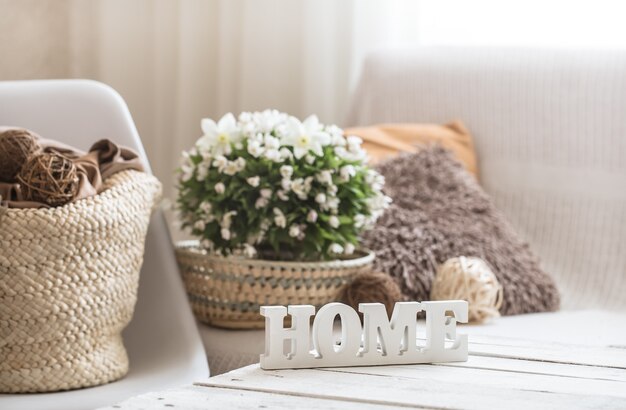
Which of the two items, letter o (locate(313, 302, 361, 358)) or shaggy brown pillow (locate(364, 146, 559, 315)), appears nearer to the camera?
letter o (locate(313, 302, 361, 358))

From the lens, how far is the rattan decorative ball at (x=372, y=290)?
1.54 meters

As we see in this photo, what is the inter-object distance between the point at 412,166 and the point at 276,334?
973 millimetres

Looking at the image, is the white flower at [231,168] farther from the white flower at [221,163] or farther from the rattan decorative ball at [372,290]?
the rattan decorative ball at [372,290]

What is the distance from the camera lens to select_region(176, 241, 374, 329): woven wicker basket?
1541 millimetres

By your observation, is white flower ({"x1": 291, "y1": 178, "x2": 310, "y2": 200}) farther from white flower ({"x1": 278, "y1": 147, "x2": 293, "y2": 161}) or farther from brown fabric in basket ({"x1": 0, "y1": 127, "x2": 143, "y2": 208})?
brown fabric in basket ({"x1": 0, "y1": 127, "x2": 143, "y2": 208})

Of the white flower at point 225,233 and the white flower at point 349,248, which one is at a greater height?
the white flower at point 225,233

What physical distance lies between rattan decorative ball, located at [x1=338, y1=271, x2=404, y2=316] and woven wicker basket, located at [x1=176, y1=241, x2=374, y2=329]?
2cm

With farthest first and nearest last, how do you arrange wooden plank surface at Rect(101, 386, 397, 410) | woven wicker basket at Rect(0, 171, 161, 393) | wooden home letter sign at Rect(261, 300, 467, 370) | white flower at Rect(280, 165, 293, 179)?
white flower at Rect(280, 165, 293, 179)
woven wicker basket at Rect(0, 171, 161, 393)
wooden home letter sign at Rect(261, 300, 467, 370)
wooden plank surface at Rect(101, 386, 397, 410)

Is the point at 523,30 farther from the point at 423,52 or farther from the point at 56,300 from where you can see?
the point at 56,300

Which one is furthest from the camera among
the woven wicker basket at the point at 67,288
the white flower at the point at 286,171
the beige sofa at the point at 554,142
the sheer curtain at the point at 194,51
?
the sheer curtain at the point at 194,51

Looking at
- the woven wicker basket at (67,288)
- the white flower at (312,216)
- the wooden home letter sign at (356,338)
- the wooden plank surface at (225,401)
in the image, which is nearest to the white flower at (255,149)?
the white flower at (312,216)

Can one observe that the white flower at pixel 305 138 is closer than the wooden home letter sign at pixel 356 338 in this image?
No

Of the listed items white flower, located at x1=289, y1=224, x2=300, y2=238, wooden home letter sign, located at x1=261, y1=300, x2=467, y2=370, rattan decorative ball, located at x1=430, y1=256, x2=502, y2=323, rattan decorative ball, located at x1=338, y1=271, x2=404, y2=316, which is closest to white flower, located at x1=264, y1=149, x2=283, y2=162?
white flower, located at x1=289, y1=224, x2=300, y2=238

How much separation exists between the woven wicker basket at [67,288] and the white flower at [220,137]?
22cm
